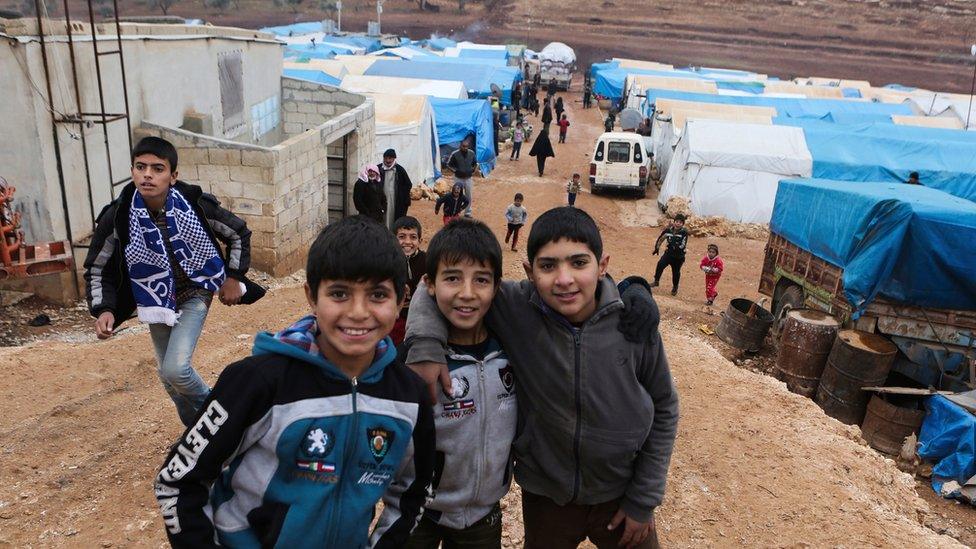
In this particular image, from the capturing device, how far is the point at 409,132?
1622 centimetres

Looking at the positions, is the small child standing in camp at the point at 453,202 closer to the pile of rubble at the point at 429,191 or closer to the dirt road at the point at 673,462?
the pile of rubble at the point at 429,191

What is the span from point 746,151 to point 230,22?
49068 mm

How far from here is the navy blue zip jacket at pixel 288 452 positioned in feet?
5.50

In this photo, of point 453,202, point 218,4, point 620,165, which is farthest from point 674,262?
point 218,4

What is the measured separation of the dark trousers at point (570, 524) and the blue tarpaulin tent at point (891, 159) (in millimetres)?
15090

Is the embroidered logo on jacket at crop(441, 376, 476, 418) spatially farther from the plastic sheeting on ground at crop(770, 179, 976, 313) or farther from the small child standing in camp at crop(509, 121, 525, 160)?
the small child standing in camp at crop(509, 121, 525, 160)

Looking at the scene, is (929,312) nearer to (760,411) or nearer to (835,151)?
(760,411)

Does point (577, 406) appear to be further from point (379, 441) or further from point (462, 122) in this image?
point (462, 122)

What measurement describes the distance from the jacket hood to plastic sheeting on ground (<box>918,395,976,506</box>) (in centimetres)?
699

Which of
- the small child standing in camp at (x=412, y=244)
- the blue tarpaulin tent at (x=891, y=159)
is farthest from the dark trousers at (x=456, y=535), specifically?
the blue tarpaulin tent at (x=891, y=159)

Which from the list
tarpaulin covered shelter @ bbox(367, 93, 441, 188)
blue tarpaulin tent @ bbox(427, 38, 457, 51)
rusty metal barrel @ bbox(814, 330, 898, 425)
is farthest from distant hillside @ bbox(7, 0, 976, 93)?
rusty metal barrel @ bbox(814, 330, 898, 425)

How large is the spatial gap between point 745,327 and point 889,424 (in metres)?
2.41

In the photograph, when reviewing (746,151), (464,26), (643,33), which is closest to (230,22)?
(464,26)

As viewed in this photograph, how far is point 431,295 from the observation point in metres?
2.28
